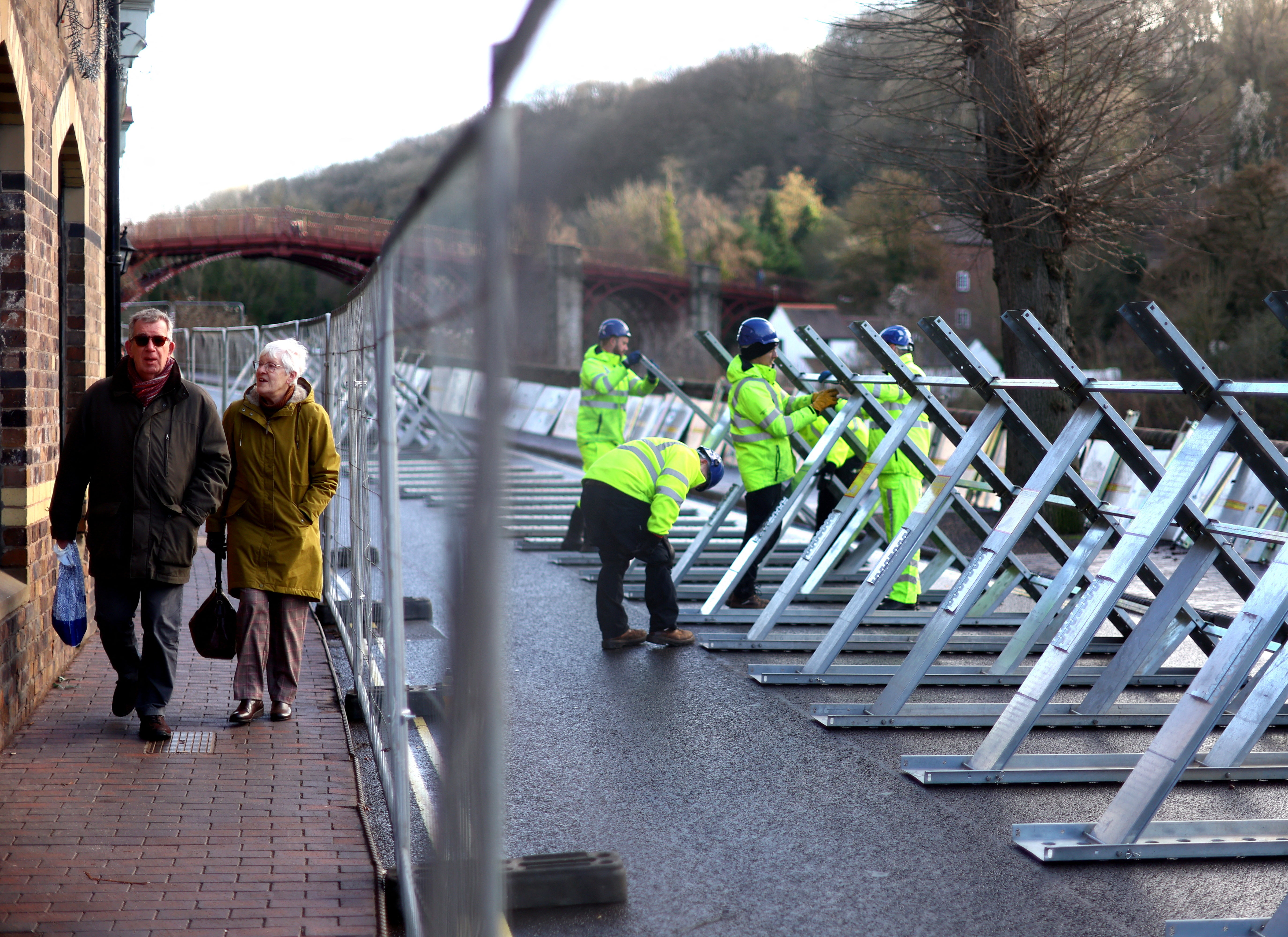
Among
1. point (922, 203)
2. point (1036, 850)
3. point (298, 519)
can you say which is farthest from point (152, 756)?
point (922, 203)

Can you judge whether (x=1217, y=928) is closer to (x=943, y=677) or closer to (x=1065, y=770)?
(x=1065, y=770)

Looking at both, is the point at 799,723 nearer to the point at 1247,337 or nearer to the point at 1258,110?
the point at 1247,337

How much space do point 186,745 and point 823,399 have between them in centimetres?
443

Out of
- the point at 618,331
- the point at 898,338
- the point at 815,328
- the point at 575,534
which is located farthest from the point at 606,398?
the point at 815,328

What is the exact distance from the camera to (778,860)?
4160 millimetres

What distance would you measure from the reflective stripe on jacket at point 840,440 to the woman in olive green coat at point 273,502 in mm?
3898

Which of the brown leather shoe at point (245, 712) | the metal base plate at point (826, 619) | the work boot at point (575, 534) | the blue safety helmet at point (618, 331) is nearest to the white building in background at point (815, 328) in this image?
the work boot at point (575, 534)

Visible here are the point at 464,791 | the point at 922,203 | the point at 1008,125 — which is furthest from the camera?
the point at 922,203

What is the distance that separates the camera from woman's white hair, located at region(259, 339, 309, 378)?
205 inches

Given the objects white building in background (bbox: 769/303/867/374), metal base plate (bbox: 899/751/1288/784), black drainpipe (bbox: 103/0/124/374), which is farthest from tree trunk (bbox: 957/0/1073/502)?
white building in background (bbox: 769/303/867/374)

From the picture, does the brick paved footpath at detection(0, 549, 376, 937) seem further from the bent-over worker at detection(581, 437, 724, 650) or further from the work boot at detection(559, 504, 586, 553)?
the work boot at detection(559, 504, 586, 553)

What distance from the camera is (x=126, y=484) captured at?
488 cm

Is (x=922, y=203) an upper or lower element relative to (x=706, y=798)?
upper

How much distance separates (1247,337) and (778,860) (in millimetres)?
20805
